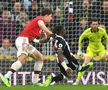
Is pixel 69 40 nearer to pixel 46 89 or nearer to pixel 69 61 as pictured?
pixel 69 61

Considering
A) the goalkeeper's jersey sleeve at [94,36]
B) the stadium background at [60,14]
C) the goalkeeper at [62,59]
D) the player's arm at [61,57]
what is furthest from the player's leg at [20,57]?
the stadium background at [60,14]

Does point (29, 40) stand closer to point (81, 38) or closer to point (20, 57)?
point (20, 57)

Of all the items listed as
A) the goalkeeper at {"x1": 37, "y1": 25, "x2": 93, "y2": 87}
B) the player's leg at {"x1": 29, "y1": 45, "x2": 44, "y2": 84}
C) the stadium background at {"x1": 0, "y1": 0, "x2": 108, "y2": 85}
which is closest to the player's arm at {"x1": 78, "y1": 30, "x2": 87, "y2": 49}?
the stadium background at {"x1": 0, "y1": 0, "x2": 108, "y2": 85}

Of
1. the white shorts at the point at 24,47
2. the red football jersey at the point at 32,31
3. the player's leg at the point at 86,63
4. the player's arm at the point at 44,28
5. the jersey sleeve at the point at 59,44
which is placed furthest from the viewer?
the player's leg at the point at 86,63

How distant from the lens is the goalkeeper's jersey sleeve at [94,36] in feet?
49.9

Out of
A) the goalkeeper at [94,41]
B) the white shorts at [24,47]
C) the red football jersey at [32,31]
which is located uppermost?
the red football jersey at [32,31]

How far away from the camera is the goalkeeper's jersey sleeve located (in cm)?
1521

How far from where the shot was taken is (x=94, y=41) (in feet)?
50.8

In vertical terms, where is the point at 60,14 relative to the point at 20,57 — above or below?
above

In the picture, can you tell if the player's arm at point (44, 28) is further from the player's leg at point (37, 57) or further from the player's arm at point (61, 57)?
the player's arm at point (61, 57)

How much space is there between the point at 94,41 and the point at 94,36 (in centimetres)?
20

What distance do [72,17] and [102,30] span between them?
4.00 feet

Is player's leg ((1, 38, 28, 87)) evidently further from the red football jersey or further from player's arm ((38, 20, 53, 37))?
player's arm ((38, 20, 53, 37))

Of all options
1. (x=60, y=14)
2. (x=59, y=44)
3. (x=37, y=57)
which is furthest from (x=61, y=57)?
(x=60, y=14)
